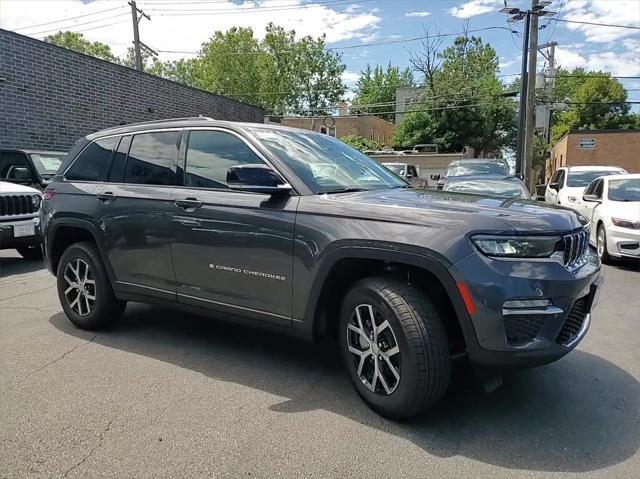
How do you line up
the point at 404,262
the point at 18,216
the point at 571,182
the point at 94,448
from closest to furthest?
the point at 94,448 < the point at 404,262 < the point at 18,216 < the point at 571,182

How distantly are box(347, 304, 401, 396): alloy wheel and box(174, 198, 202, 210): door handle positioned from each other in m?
1.46

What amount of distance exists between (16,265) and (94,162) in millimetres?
4656

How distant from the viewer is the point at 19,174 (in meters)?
9.32

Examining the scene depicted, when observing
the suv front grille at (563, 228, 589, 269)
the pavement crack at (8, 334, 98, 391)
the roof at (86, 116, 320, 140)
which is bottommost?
the pavement crack at (8, 334, 98, 391)

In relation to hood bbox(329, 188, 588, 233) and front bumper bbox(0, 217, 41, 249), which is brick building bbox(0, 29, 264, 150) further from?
hood bbox(329, 188, 588, 233)

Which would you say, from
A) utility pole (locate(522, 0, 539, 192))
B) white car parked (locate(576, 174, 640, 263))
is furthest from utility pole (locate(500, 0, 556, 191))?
white car parked (locate(576, 174, 640, 263))

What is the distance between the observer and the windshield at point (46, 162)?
9.68 meters

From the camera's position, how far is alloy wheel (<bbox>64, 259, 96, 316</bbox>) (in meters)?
4.74

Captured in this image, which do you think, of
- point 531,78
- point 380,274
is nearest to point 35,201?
point 380,274

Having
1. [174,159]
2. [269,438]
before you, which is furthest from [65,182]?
[269,438]

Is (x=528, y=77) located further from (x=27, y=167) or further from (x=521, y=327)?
(x=521, y=327)

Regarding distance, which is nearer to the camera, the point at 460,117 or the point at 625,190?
the point at 625,190

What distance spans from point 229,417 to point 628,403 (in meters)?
2.52

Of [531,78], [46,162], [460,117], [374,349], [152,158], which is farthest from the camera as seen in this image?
[460,117]
